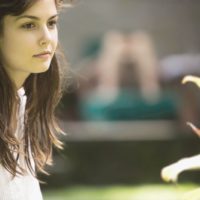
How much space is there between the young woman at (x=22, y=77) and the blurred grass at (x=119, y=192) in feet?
10.0

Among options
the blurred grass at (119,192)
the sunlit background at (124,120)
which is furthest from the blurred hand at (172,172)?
the sunlit background at (124,120)

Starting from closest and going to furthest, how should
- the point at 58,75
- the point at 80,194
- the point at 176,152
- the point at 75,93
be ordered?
the point at 58,75 < the point at 80,194 < the point at 176,152 < the point at 75,93

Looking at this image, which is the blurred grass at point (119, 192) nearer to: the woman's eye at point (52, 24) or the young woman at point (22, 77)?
the young woman at point (22, 77)

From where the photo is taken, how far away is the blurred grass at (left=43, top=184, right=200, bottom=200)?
6.21 metres

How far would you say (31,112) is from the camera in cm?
291

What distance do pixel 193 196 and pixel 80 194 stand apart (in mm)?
4793

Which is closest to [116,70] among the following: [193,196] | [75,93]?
[75,93]

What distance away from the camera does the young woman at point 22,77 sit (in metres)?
2.61

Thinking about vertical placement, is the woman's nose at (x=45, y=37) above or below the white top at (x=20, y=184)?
above

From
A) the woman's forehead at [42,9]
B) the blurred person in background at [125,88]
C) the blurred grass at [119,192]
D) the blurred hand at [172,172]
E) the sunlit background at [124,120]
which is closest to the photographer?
the blurred hand at [172,172]

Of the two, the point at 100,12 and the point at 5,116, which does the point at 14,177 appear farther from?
the point at 100,12

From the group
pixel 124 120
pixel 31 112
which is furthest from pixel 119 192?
pixel 31 112

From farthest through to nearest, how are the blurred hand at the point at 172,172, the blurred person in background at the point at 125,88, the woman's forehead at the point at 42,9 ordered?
the blurred person in background at the point at 125,88
the woman's forehead at the point at 42,9
the blurred hand at the point at 172,172

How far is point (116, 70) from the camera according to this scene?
8.56 meters
